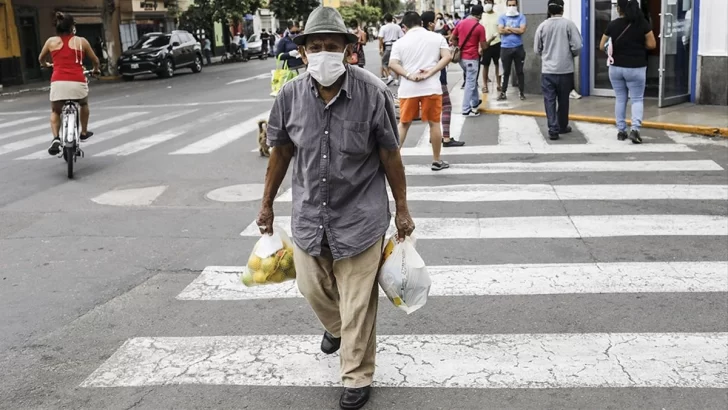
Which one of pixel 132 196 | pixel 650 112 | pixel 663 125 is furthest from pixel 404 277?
pixel 650 112

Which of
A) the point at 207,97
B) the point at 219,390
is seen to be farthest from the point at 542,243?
the point at 207,97

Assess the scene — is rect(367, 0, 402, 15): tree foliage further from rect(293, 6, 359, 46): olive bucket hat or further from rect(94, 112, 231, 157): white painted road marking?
rect(293, 6, 359, 46): olive bucket hat

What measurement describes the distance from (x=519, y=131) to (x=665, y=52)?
2878 mm

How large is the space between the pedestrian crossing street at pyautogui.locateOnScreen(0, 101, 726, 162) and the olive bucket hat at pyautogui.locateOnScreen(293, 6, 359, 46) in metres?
5.65

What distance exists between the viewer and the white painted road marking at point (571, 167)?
29.4ft

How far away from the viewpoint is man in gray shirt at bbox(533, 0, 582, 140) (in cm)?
1098

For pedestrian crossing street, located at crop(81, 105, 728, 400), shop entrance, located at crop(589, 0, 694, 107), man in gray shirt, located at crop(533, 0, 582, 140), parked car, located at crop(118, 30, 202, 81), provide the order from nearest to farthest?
1. pedestrian crossing street, located at crop(81, 105, 728, 400)
2. man in gray shirt, located at crop(533, 0, 582, 140)
3. shop entrance, located at crop(589, 0, 694, 107)
4. parked car, located at crop(118, 30, 202, 81)

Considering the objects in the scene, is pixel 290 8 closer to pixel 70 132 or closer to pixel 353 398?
pixel 70 132

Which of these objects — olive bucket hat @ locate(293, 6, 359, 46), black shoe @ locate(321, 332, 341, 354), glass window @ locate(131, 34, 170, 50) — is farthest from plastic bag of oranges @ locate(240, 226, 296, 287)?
glass window @ locate(131, 34, 170, 50)

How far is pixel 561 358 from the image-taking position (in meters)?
4.28

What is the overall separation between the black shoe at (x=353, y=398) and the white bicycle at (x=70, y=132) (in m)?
6.86

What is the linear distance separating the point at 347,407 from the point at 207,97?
56.0ft

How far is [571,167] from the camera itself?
30.2ft

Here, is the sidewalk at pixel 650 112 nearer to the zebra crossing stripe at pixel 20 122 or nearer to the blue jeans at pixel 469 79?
the blue jeans at pixel 469 79
